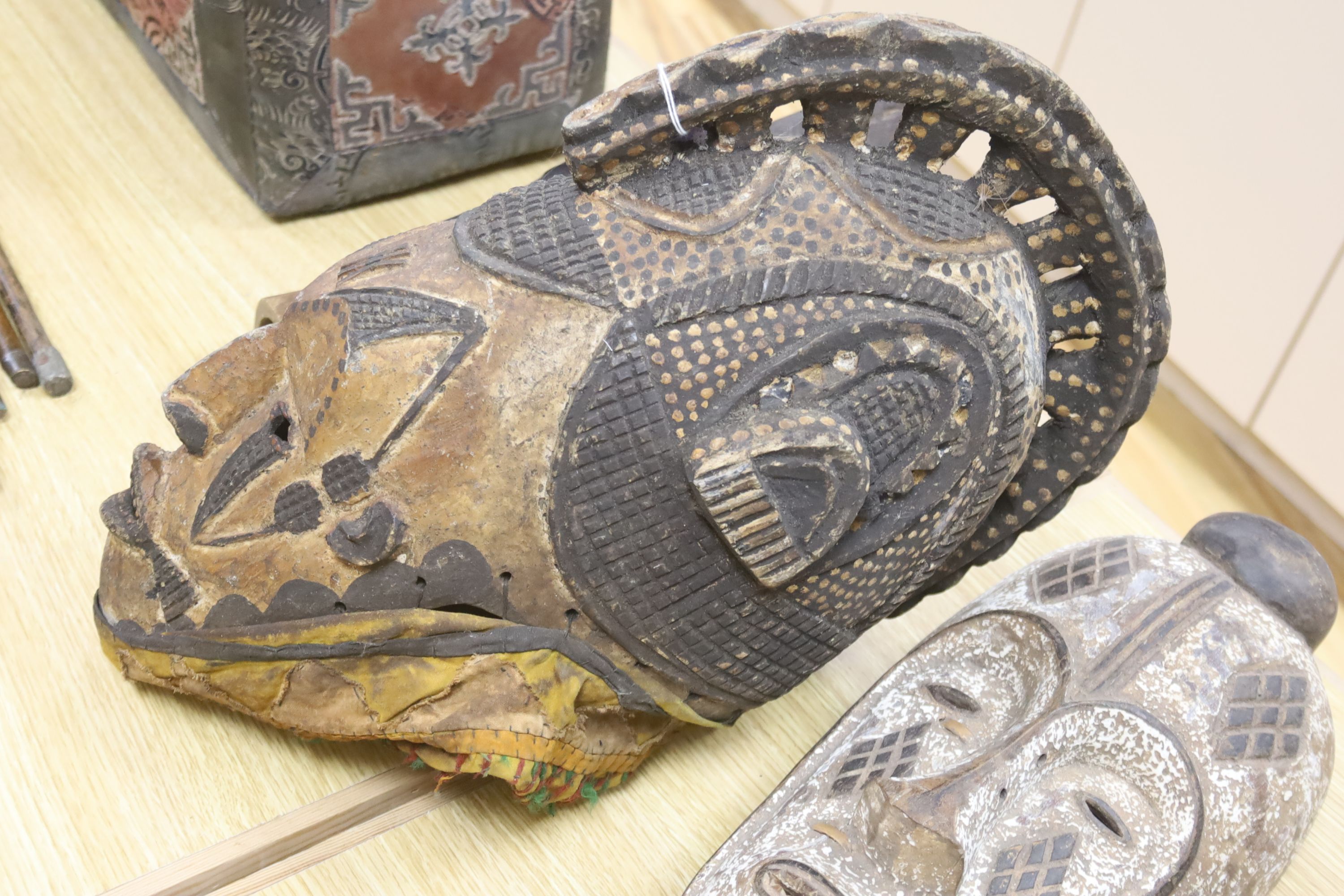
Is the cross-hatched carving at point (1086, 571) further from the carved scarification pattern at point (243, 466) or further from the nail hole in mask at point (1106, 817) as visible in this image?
the carved scarification pattern at point (243, 466)

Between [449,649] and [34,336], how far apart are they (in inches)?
43.6

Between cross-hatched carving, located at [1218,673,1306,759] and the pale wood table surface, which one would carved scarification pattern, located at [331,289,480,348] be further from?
cross-hatched carving, located at [1218,673,1306,759]

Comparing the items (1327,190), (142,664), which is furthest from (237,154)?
(1327,190)

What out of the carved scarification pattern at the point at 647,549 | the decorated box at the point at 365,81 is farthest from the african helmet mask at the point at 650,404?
the decorated box at the point at 365,81

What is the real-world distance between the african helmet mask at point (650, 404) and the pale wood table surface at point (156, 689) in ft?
0.67

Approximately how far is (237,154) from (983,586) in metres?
1.54

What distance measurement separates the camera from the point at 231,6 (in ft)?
7.13

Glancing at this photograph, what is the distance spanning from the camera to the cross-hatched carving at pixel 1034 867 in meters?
1.39

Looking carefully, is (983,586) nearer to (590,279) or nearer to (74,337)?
(590,279)

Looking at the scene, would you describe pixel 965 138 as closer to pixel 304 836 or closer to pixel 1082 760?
pixel 1082 760

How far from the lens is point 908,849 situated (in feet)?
4.79

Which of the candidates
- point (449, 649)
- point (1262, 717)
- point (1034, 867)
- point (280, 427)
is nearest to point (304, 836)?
point (449, 649)

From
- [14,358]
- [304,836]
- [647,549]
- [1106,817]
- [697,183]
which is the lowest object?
[304,836]

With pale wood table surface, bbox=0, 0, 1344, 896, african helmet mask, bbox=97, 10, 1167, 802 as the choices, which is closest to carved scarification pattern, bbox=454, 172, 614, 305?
african helmet mask, bbox=97, 10, 1167, 802
